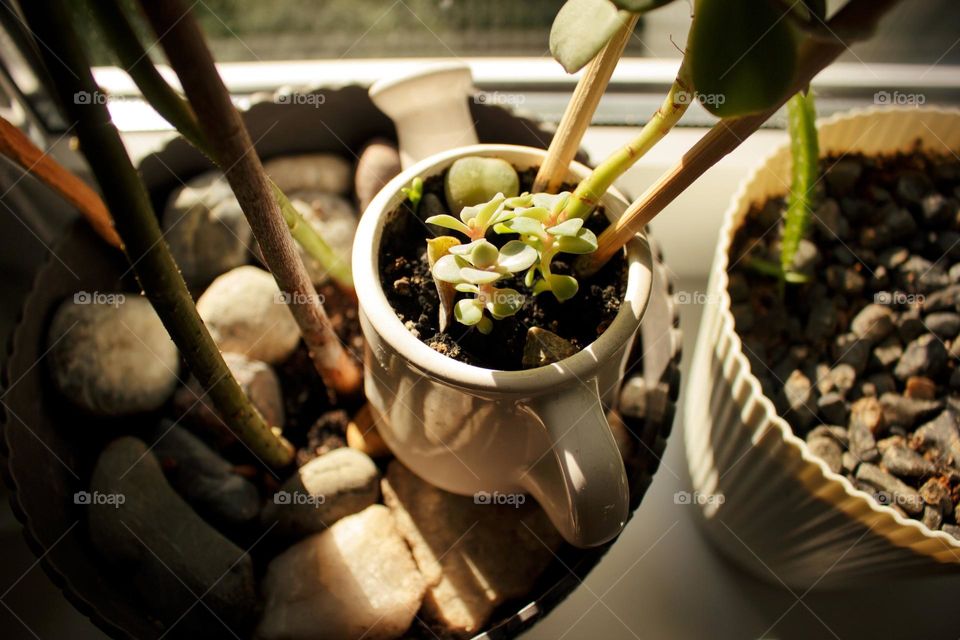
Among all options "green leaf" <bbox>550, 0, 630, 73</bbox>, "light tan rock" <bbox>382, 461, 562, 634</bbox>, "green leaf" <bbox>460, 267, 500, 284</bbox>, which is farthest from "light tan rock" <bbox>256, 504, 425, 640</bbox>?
"green leaf" <bbox>550, 0, 630, 73</bbox>

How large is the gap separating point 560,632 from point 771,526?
0.19 meters

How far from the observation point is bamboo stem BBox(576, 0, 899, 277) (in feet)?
0.87

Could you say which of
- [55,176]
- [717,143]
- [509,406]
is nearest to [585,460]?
[509,406]

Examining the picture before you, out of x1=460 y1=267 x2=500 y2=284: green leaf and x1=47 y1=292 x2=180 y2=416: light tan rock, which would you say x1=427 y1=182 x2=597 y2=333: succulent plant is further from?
x1=47 y1=292 x2=180 y2=416: light tan rock

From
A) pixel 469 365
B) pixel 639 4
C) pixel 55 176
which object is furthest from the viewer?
A: pixel 55 176

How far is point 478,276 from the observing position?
35 cm

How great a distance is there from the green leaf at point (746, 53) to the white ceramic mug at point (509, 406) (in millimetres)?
129

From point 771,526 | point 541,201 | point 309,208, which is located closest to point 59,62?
point 541,201

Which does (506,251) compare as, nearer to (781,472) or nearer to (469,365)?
(469,365)

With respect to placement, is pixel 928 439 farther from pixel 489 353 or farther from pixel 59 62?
pixel 59 62

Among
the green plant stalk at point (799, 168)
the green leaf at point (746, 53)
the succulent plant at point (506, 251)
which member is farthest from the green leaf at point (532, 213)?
the green plant stalk at point (799, 168)

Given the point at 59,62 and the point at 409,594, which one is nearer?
the point at 59,62

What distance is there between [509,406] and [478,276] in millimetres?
74

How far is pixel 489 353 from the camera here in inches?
16.6
